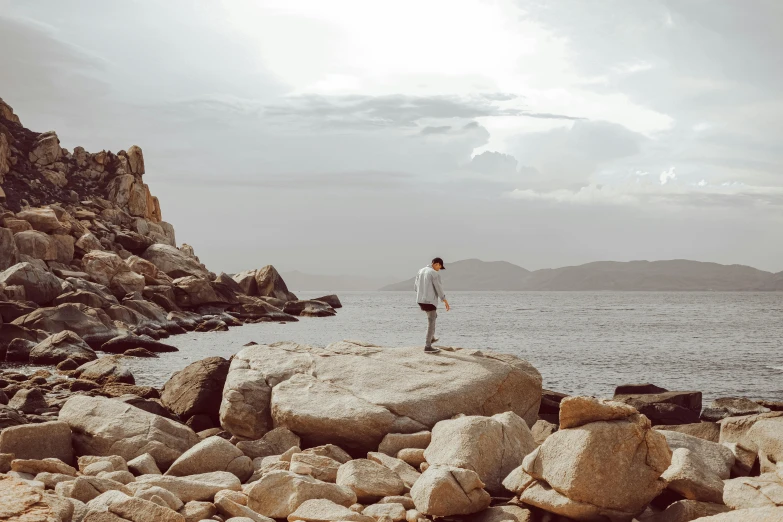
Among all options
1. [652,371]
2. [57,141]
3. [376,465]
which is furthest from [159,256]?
[376,465]

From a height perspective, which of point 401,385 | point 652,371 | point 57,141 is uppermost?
point 57,141

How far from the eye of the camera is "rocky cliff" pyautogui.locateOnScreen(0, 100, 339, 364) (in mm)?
36781

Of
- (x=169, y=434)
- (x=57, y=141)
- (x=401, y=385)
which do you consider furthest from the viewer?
(x=57, y=141)

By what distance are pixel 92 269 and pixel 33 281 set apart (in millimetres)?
13363

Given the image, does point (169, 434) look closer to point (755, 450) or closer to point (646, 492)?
point (646, 492)

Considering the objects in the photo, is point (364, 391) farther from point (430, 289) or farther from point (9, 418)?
point (9, 418)

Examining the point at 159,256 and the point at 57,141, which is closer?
the point at 159,256

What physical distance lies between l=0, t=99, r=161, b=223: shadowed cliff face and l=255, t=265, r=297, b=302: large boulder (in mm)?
21976

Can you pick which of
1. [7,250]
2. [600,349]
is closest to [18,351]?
[7,250]

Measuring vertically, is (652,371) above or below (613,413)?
below

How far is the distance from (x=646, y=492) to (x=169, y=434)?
8.15 metres

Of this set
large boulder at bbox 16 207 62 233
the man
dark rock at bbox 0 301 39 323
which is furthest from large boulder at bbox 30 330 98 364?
large boulder at bbox 16 207 62 233

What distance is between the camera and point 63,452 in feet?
39.0

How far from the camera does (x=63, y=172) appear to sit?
88.1m
